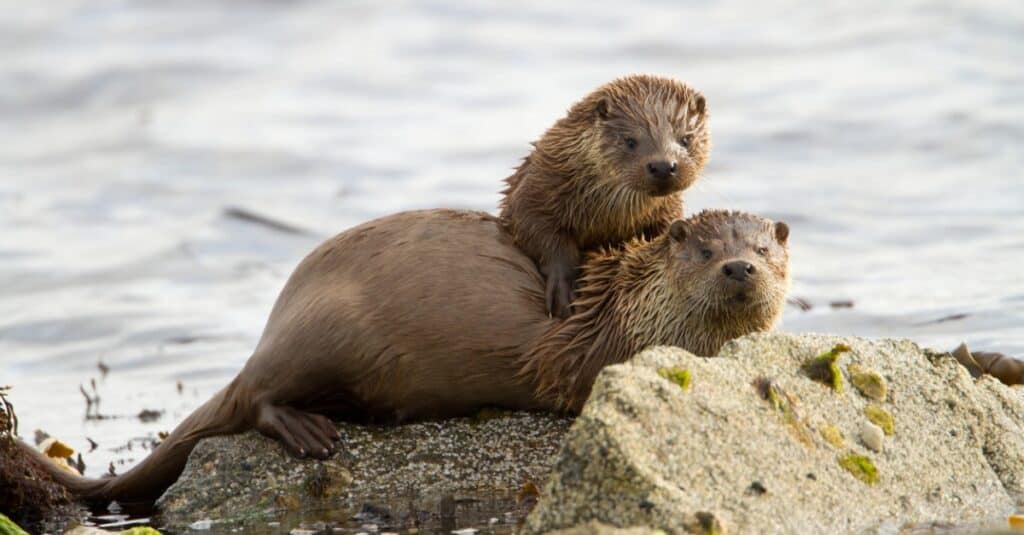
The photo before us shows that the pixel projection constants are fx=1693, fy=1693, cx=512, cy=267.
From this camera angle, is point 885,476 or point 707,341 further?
point 707,341

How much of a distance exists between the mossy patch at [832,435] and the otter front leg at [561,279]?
1.24 m

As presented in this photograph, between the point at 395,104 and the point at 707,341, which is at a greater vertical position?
the point at 395,104

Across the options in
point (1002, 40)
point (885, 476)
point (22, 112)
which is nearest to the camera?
point (885, 476)

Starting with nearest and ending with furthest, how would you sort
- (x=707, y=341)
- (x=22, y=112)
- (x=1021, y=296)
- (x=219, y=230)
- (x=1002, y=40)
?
(x=707, y=341) < (x=1021, y=296) < (x=219, y=230) < (x=1002, y=40) < (x=22, y=112)

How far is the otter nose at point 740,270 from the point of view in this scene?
522 cm

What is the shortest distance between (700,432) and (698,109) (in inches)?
74.1

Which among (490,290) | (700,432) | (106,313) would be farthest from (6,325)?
(700,432)

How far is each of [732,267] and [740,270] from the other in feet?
0.10

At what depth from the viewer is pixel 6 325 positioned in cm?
Answer: 1016

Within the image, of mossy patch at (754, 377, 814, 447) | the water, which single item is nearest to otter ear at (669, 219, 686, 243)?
mossy patch at (754, 377, 814, 447)

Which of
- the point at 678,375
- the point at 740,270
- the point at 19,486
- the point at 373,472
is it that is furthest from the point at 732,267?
the point at 19,486

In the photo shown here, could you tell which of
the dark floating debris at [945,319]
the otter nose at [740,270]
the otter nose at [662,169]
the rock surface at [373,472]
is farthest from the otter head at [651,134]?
the dark floating debris at [945,319]

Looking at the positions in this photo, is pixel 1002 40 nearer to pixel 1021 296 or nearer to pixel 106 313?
pixel 1021 296

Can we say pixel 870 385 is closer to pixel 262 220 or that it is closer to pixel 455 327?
pixel 455 327
